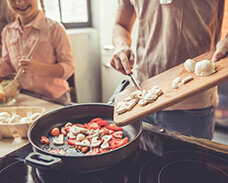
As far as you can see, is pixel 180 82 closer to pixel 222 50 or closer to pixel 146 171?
pixel 222 50

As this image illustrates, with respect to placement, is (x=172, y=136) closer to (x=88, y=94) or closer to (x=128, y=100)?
(x=128, y=100)

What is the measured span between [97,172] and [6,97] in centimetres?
83

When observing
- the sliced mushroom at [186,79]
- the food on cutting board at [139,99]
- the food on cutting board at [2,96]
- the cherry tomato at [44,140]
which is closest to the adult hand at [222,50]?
the sliced mushroom at [186,79]

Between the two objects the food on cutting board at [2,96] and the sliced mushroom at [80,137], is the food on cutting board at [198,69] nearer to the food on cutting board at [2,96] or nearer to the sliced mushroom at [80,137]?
the sliced mushroom at [80,137]

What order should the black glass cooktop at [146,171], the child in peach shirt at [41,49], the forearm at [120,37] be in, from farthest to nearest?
the child in peach shirt at [41,49] < the forearm at [120,37] < the black glass cooktop at [146,171]

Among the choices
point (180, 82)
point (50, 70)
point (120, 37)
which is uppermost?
point (120, 37)

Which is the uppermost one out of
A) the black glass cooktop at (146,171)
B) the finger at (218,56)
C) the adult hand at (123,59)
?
the finger at (218,56)

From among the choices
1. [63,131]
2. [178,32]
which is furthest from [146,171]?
[178,32]

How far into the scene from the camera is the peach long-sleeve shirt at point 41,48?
137 centimetres

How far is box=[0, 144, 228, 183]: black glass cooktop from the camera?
2.01 ft

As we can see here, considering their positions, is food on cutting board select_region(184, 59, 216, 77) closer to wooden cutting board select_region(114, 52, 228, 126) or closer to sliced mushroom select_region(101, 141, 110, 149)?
wooden cutting board select_region(114, 52, 228, 126)

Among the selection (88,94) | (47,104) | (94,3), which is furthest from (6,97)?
(94,3)

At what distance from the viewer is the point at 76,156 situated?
57 centimetres

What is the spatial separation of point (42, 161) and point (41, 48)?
1000 mm
